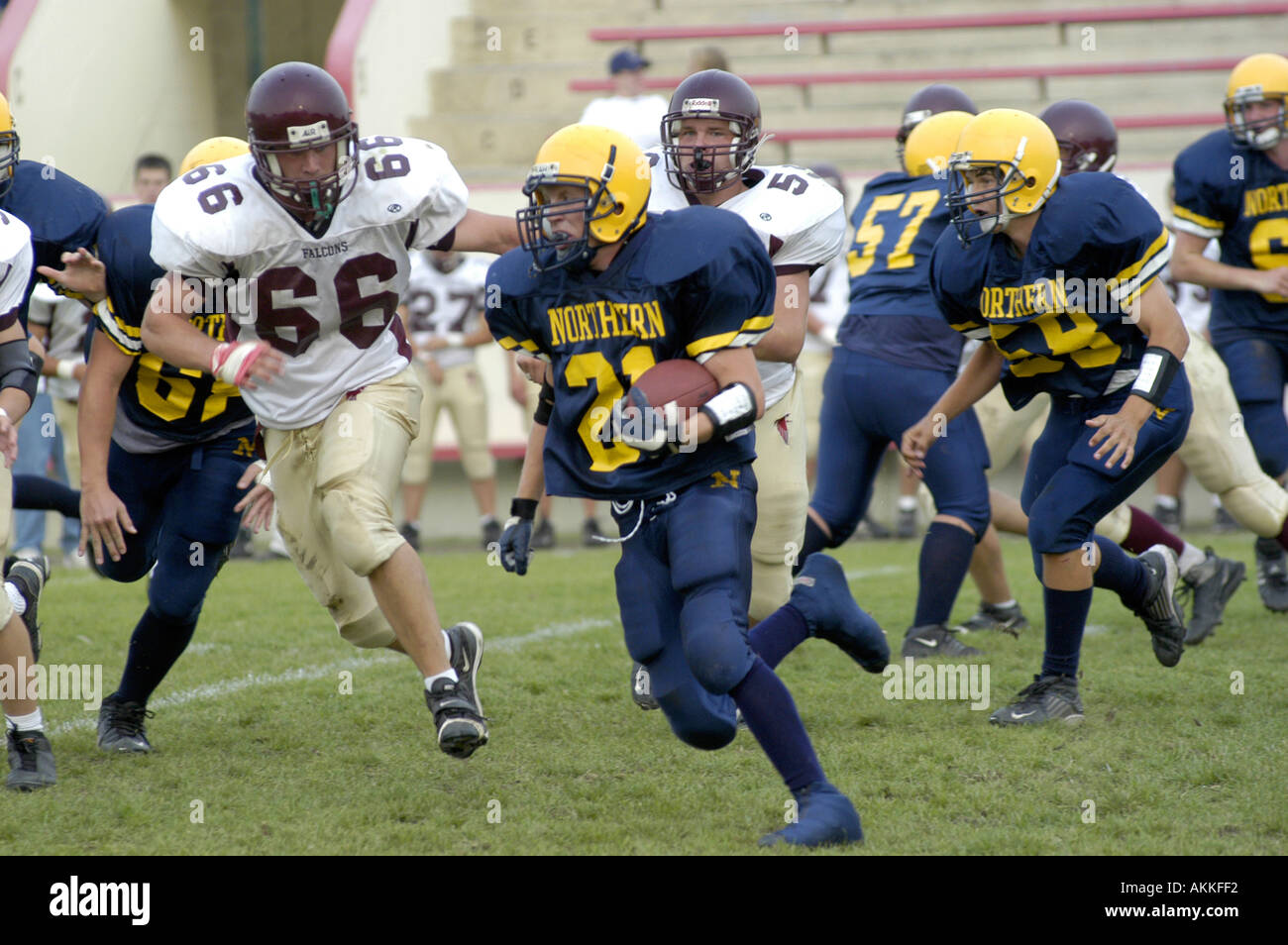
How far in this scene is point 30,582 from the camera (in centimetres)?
423

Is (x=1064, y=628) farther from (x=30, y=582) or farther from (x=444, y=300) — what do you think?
(x=444, y=300)

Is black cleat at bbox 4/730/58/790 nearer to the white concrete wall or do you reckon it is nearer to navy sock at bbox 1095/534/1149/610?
navy sock at bbox 1095/534/1149/610

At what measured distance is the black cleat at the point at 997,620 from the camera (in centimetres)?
514

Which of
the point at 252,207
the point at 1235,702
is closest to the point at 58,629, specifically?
the point at 252,207

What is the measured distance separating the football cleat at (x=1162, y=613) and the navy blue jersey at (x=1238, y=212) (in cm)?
141

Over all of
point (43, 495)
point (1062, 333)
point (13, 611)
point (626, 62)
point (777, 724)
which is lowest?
point (43, 495)

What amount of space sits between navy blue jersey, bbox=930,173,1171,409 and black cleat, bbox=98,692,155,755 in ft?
7.68

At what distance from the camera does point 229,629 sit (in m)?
5.54

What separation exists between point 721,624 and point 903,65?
8.70m

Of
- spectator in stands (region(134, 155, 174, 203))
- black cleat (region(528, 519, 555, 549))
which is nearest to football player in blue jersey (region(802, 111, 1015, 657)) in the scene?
black cleat (region(528, 519, 555, 549))

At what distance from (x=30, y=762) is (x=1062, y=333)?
266 centimetres

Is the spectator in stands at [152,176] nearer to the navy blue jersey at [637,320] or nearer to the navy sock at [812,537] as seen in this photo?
the navy sock at [812,537]

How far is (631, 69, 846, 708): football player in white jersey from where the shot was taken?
12.1 ft
